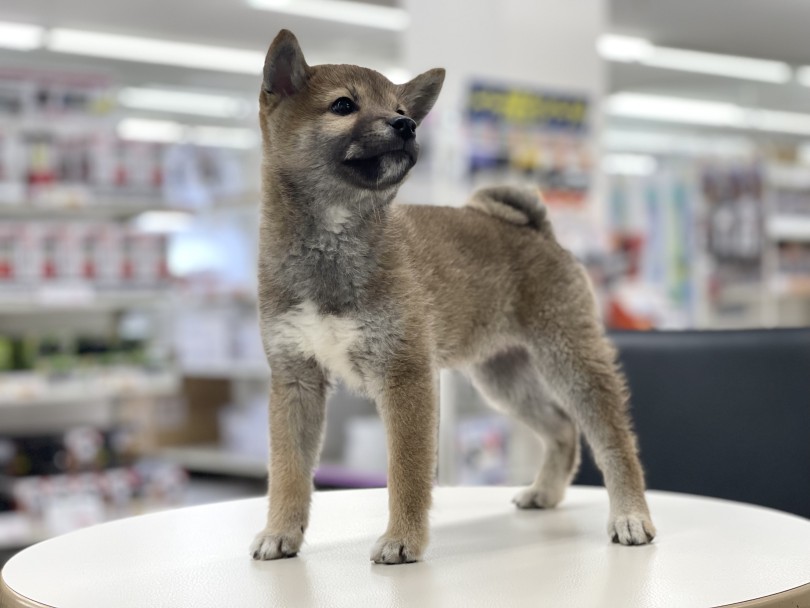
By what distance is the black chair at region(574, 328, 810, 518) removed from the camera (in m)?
1.83

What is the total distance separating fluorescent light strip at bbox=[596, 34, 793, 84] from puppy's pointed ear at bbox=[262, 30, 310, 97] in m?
8.35

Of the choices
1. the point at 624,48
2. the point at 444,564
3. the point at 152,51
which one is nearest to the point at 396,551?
the point at 444,564

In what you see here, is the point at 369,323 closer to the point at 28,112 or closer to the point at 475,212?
the point at 475,212

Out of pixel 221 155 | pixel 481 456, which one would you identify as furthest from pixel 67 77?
pixel 481 456

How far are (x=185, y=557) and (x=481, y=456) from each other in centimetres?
246

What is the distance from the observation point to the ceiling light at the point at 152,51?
898cm

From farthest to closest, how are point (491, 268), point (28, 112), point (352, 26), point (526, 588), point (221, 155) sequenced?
point (352, 26) → point (221, 155) → point (28, 112) → point (491, 268) → point (526, 588)

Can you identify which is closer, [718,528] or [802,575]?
[802,575]

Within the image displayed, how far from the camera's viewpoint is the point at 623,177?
210 inches

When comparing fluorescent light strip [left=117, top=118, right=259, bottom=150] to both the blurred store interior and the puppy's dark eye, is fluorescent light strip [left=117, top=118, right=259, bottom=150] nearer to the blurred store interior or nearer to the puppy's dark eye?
the blurred store interior

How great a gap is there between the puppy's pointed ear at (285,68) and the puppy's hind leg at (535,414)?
527 millimetres

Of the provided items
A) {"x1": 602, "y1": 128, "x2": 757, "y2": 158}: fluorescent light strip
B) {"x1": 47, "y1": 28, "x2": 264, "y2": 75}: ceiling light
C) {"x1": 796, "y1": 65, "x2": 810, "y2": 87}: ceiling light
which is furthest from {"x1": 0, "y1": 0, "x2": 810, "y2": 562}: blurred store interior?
{"x1": 602, "y1": 128, "x2": 757, "y2": 158}: fluorescent light strip

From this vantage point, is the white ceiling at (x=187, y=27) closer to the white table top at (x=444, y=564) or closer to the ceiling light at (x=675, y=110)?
the ceiling light at (x=675, y=110)

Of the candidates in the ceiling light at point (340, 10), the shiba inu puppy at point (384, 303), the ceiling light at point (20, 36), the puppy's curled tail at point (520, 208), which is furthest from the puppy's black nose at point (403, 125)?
the ceiling light at point (20, 36)
